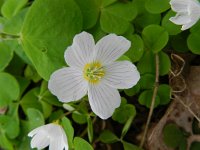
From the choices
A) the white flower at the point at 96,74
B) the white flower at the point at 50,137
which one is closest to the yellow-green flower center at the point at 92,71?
the white flower at the point at 96,74

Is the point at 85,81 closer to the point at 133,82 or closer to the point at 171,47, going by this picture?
the point at 133,82

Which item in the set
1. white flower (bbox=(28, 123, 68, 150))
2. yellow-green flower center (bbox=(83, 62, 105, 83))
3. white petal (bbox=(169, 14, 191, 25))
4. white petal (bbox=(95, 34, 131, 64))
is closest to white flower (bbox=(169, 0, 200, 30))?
white petal (bbox=(169, 14, 191, 25))

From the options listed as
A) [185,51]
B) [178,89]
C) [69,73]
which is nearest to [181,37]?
[185,51]

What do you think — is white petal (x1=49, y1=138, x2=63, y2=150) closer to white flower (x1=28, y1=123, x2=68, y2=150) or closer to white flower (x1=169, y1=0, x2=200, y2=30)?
white flower (x1=28, y1=123, x2=68, y2=150)

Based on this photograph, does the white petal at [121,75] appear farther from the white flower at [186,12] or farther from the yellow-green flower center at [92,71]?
the white flower at [186,12]

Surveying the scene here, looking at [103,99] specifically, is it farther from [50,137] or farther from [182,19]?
[182,19]
